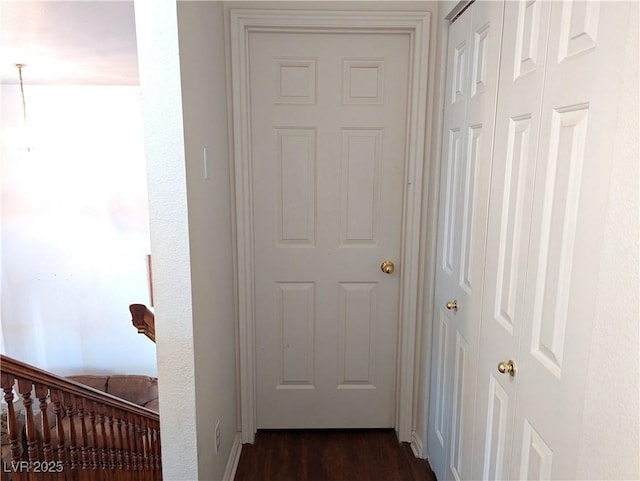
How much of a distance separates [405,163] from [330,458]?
Result: 4.73ft

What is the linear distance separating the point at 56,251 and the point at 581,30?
5.22 m

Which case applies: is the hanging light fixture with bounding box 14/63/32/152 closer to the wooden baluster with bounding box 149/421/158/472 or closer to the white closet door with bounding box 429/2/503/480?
the wooden baluster with bounding box 149/421/158/472

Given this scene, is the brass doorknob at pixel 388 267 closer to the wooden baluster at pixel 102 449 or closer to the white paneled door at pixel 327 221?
the white paneled door at pixel 327 221

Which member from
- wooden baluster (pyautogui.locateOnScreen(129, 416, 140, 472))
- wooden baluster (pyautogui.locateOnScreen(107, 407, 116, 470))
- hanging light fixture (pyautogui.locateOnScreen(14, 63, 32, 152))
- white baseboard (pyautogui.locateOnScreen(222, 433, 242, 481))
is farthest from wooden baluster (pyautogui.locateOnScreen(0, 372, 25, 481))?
hanging light fixture (pyautogui.locateOnScreen(14, 63, 32, 152))

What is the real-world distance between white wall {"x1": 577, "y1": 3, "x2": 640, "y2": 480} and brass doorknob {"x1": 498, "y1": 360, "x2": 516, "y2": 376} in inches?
14.3

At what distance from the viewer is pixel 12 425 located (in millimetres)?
1657

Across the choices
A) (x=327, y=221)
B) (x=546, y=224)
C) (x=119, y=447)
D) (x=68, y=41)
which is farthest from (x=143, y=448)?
(x=68, y=41)

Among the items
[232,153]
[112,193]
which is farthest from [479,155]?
[112,193]

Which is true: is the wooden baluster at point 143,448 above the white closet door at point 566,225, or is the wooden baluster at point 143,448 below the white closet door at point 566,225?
below

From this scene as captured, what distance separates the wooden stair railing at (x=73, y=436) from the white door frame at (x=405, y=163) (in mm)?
586

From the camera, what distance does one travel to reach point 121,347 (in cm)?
512

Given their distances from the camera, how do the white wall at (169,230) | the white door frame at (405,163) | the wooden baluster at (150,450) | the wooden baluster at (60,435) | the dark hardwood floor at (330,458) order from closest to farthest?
1. the white wall at (169,230)
2. the wooden baluster at (60,435)
3. the white door frame at (405,163)
4. the dark hardwood floor at (330,458)
5. the wooden baluster at (150,450)

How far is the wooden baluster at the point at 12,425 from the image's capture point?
1.48 metres

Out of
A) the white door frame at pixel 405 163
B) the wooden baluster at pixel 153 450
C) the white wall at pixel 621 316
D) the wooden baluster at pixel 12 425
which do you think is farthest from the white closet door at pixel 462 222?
the wooden baluster at pixel 12 425
